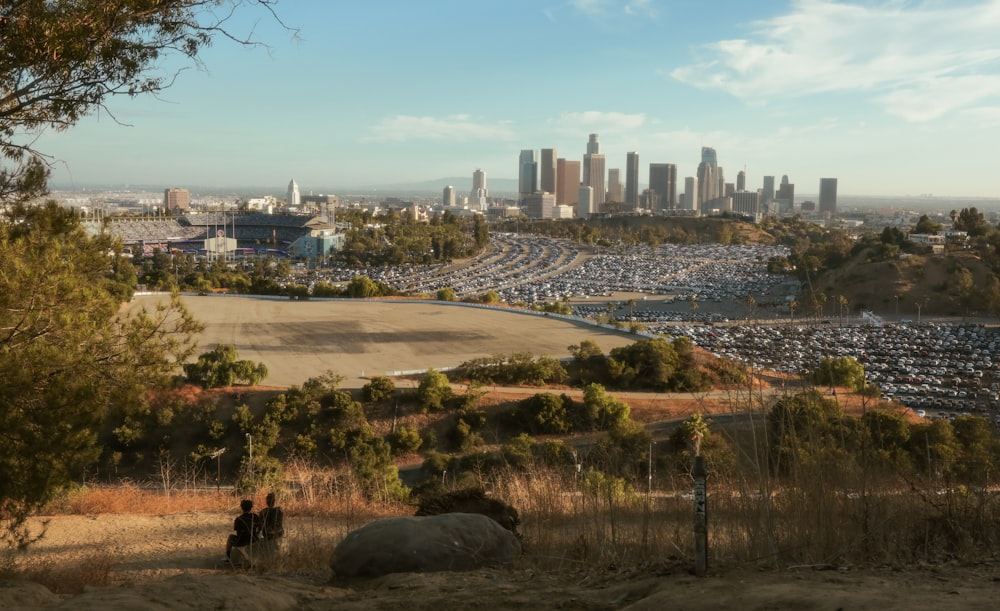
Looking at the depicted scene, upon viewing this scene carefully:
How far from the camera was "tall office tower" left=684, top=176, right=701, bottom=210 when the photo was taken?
17162 centimetres

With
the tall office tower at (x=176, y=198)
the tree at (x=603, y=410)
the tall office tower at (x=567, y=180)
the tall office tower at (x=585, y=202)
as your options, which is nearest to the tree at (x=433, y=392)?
the tree at (x=603, y=410)

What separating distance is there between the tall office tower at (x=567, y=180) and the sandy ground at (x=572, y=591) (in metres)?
190

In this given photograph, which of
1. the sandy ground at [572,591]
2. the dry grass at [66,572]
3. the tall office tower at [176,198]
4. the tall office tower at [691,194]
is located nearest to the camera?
the sandy ground at [572,591]

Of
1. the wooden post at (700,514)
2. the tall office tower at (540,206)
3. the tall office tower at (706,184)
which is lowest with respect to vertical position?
the wooden post at (700,514)

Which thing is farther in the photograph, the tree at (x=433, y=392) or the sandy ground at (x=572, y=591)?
the tree at (x=433, y=392)

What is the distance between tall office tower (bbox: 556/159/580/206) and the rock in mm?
188195

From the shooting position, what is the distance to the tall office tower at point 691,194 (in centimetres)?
17162

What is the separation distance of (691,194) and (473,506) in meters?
177

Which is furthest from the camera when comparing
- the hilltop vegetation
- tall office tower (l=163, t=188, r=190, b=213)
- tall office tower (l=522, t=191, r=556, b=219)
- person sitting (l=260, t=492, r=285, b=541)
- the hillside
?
tall office tower (l=522, t=191, r=556, b=219)

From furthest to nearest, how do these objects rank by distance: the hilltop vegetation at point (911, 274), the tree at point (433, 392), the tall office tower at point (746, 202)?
the tall office tower at point (746, 202) < the hilltop vegetation at point (911, 274) < the tree at point (433, 392)

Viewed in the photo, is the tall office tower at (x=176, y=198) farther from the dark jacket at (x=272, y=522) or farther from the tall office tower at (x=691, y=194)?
the dark jacket at (x=272, y=522)

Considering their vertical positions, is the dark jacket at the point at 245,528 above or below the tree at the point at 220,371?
above

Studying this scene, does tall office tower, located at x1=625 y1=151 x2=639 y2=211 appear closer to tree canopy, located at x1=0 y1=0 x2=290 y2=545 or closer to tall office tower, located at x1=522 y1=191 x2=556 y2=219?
tall office tower, located at x1=522 y1=191 x2=556 y2=219

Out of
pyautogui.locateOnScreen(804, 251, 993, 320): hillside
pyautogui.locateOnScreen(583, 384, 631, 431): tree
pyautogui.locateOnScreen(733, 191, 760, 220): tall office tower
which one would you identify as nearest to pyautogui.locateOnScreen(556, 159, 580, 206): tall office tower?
pyautogui.locateOnScreen(733, 191, 760, 220): tall office tower
